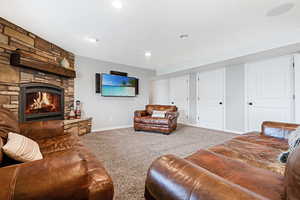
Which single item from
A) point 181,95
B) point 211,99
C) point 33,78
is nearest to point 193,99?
point 181,95

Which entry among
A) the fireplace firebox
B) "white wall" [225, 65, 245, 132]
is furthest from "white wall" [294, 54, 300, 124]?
the fireplace firebox

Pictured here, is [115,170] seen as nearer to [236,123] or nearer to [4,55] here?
[4,55]

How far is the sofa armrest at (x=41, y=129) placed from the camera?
71.1 inches

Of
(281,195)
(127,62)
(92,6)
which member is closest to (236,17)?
(92,6)

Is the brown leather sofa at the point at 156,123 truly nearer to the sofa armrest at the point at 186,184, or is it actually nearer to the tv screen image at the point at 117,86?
the tv screen image at the point at 117,86

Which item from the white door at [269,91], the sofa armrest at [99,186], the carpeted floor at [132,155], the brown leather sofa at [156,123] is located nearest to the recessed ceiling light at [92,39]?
the carpeted floor at [132,155]

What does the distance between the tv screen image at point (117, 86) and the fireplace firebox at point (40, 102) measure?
1214 mm

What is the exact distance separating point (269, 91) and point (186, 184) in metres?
4.03

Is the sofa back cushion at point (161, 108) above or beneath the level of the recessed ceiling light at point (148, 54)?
beneath

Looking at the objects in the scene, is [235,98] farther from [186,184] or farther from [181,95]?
[186,184]

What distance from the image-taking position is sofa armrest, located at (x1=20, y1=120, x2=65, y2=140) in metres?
1.81

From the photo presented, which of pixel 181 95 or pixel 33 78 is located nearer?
pixel 33 78

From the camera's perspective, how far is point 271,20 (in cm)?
220

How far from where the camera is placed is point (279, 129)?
1919 mm
